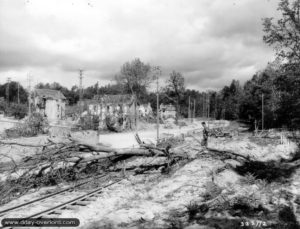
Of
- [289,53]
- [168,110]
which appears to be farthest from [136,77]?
[289,53]

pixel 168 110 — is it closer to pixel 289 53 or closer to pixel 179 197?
pixel 289 53

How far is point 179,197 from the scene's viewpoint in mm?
9117

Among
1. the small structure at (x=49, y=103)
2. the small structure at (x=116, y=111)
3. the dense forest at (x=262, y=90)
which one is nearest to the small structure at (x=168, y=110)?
the dense forest at (x=262, y=90)

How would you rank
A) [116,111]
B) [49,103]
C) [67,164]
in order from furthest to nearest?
[49,103], [116,111], [67,164]

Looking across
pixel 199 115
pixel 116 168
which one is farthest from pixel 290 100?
pixel 199 115

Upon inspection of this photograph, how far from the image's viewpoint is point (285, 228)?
631 cm

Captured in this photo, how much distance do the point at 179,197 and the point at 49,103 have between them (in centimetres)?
5473

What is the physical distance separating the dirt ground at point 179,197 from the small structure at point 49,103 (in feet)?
162

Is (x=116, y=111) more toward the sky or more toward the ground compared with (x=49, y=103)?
more toward the ground

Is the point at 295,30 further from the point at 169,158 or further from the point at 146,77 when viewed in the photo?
the point at 146,77

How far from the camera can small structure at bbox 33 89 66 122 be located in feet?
192

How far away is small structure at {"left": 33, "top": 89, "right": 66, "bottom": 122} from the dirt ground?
49233 mm

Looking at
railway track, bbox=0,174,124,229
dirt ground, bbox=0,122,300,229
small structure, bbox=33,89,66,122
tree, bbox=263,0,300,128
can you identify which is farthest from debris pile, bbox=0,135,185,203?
small structure, bbox=33,89,66,122

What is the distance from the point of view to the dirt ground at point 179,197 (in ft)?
22.7
